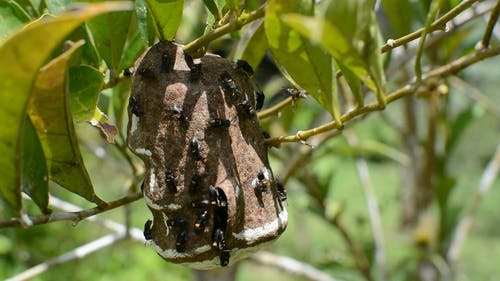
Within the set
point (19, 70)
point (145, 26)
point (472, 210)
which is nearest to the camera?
point (19, 70)

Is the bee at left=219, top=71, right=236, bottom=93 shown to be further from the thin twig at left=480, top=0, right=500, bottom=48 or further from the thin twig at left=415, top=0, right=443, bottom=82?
the thin twig at left=480, top=0, right=500, bottom=48

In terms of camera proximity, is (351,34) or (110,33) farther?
(110,33)

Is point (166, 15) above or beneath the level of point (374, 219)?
above

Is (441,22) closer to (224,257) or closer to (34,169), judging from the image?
(224,257)

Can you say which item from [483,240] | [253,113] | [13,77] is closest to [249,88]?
[253,113]

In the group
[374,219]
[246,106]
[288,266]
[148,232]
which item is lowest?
[374,219]

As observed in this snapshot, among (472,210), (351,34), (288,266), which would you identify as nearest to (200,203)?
(351,34)

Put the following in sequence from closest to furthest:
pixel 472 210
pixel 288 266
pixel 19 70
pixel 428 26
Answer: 1. pixel 19 70
2. pixel 428 26
3. pixel 288 266
4. pixel 472 210
